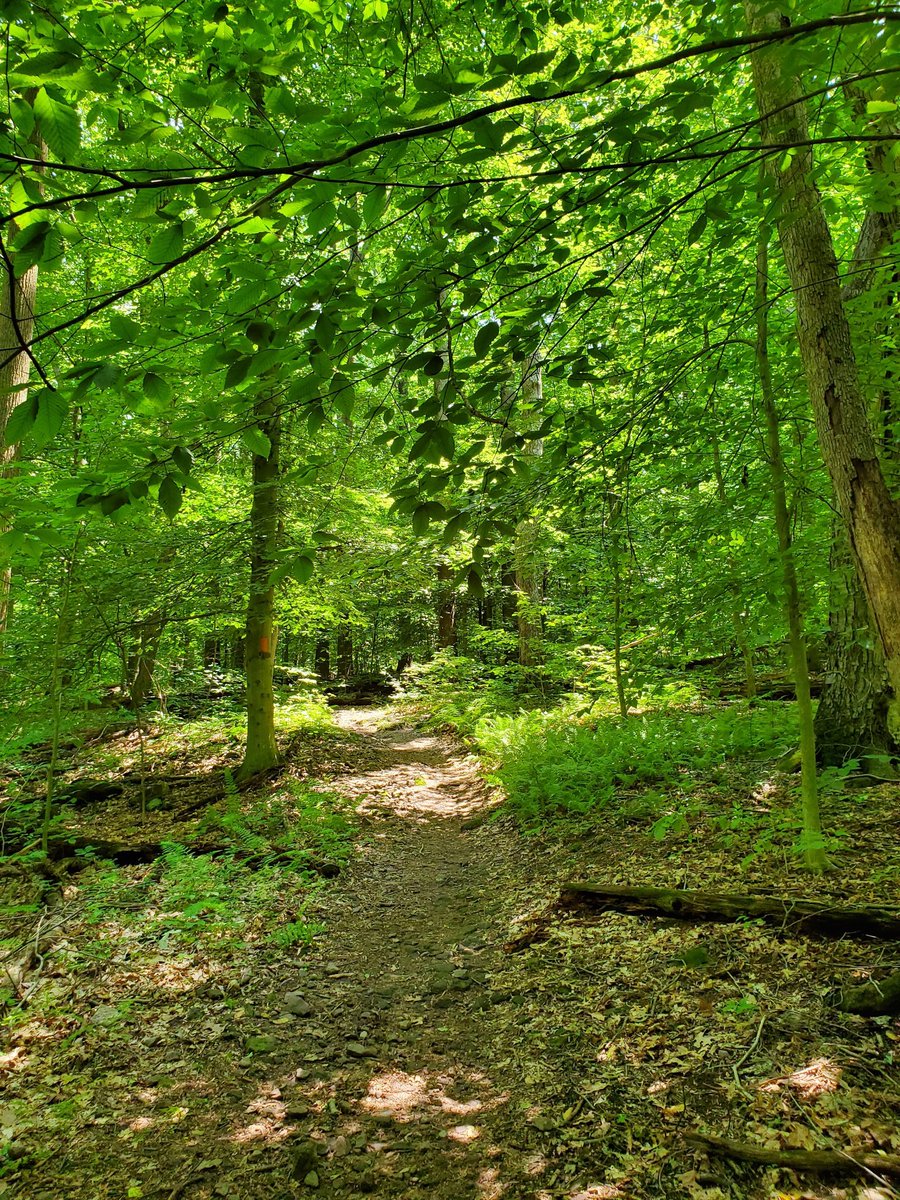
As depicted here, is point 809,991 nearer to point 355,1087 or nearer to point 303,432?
point 355,1087

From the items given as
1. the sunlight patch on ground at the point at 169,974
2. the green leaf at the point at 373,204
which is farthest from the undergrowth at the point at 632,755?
the green leaf at the point at 373,204

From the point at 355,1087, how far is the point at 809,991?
7.68ft

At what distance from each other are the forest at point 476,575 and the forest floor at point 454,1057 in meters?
0.02

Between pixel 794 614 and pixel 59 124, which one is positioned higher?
pixel 59 124

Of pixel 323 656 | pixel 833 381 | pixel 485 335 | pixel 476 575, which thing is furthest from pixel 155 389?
pixel 323 656

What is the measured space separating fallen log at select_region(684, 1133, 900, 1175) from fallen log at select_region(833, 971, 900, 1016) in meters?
0.73

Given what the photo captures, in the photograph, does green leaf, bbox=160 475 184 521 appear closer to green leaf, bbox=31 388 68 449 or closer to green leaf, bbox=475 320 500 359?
green leaf, bbox=31 388 68 449

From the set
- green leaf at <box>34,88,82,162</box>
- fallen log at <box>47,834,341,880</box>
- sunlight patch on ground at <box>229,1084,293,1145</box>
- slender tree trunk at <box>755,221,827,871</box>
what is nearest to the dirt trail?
sunlight patch on ground at <box>229,1084,293,1145</box>

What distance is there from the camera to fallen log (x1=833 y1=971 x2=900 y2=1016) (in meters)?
2.69

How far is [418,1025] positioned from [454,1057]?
40 cm

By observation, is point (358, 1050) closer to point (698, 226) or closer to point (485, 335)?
point (485, 335)

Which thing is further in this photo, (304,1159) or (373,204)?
(304,1159)

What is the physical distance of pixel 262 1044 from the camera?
3576 millimetres

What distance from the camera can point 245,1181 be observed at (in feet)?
8.78
